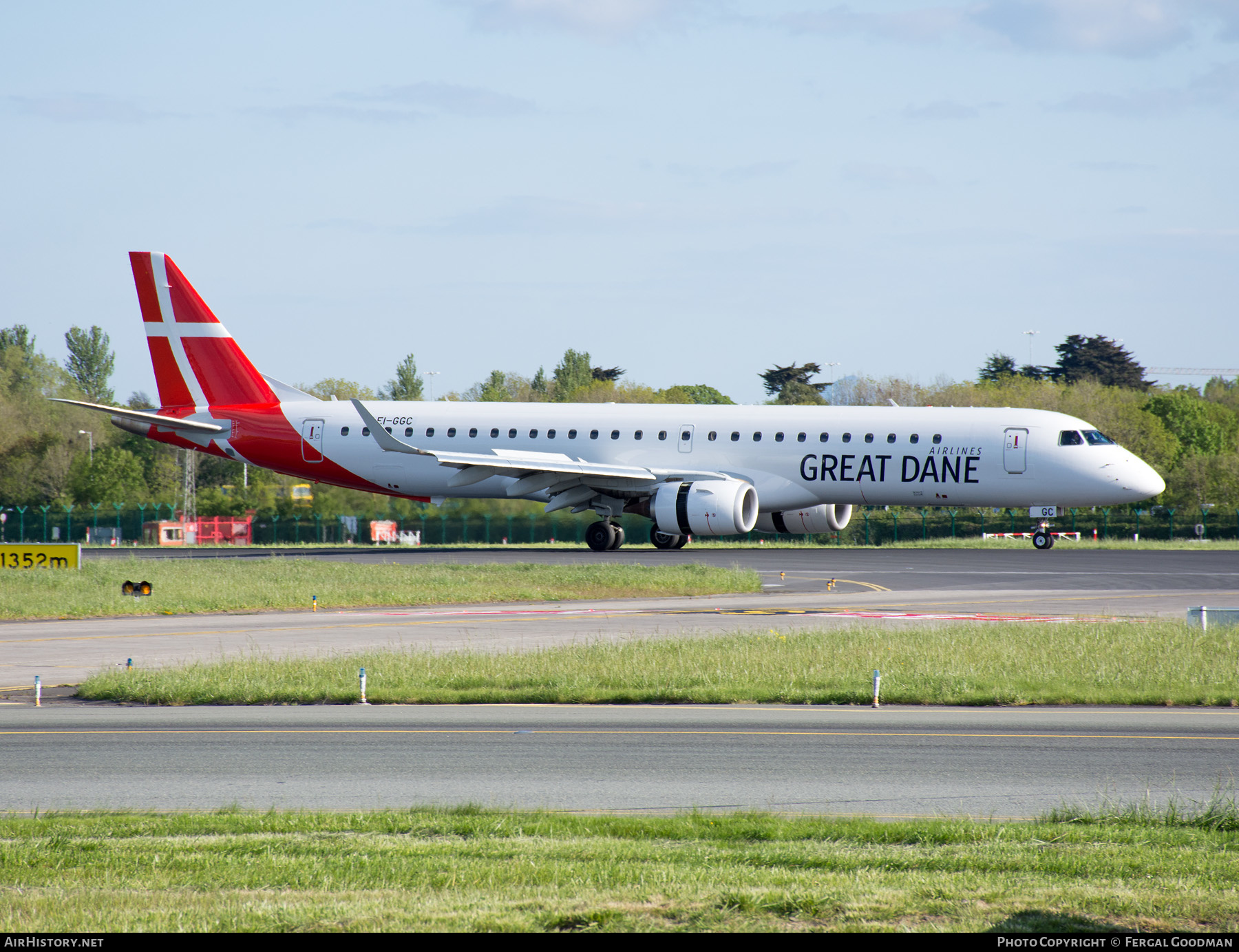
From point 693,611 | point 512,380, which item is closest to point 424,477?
point 693,611

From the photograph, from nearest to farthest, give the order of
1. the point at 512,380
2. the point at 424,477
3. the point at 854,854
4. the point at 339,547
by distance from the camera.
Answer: the point at 854,854 → the point at 424,477 → the point at 339,547 → the point at 512,380

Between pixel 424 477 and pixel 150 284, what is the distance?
13.4 metres

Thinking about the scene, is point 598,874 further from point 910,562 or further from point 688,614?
point 910,562

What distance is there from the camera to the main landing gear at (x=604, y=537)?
47.1 meters

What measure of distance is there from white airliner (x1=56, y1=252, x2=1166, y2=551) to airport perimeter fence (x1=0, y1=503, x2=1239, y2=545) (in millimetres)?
9449

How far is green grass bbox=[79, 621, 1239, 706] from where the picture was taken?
17.1 metres

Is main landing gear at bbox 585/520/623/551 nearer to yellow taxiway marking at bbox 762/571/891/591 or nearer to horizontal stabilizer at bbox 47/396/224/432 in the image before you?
yellow taxiway marking at bbox 762/571/891/591

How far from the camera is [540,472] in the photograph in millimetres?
44344

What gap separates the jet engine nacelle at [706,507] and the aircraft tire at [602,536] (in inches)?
129

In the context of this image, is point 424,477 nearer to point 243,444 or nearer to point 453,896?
point 243,444

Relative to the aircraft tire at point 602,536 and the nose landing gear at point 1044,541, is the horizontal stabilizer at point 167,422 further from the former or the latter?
the nose landing gear at point 1044,541

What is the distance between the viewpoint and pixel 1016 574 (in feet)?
118

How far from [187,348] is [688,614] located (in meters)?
30.0

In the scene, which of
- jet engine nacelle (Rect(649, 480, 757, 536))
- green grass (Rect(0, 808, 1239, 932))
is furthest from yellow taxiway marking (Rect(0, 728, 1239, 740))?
jet engine nacelle (Rect(649, 480, 757, 536))
